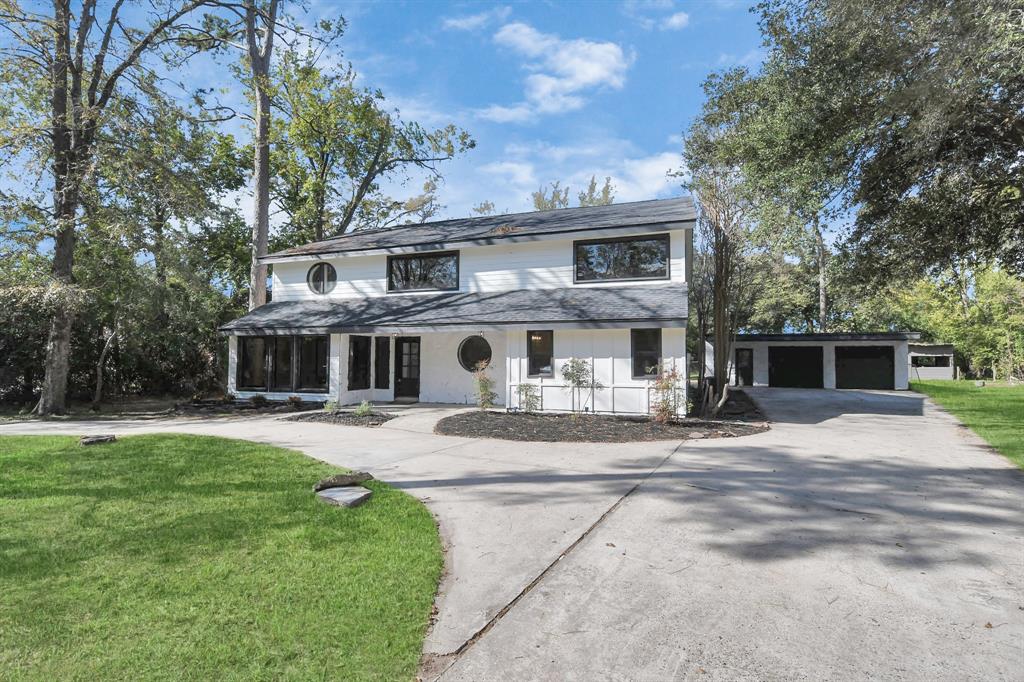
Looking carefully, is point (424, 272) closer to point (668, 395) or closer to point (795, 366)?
point (668, 395)

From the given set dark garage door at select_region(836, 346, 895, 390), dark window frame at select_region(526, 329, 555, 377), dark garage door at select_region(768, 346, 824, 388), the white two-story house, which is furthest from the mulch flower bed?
dark garage door at select_region(836, 346, 895, 390)

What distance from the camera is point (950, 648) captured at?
2.61m

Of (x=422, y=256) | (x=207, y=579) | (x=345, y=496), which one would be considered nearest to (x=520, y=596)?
(x=207, y=579)

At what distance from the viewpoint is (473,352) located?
47.9 feet

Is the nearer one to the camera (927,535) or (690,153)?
(927,535)

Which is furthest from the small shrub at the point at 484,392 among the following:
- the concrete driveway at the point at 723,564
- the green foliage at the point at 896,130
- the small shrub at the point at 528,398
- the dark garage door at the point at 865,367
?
the dark garage door at the point at 865,367

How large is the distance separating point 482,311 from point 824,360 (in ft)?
57.8

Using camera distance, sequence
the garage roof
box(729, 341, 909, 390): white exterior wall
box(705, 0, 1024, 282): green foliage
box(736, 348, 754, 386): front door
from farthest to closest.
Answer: box(736, 348, 754, 386): front door, box(729, 341, 909, 390): white exterior wall, the garage roof, box(705, 0, 1024, 282): green foliage

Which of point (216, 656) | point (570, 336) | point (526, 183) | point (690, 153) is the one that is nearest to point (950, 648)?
point (216, 656)

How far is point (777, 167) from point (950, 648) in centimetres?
1098

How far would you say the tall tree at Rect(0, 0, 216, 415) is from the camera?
41.3 feet

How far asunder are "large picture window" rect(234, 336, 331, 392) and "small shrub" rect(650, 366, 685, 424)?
9.50m

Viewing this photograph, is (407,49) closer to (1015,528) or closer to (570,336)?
(570,336)

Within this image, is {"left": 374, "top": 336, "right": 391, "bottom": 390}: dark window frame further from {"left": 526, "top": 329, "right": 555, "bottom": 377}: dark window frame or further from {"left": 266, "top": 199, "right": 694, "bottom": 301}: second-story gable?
{"left": 526, "top": 329, "right": 555, "bottom": 377}: dark window frame
